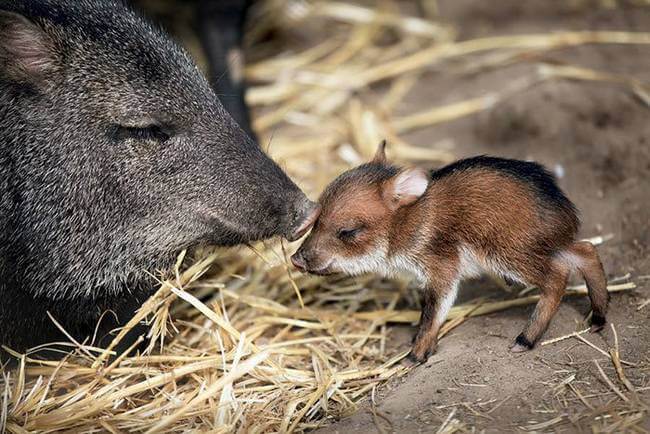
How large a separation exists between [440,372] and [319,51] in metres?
4.89

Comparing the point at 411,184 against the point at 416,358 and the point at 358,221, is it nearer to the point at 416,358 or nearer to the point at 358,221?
the point at 358,221

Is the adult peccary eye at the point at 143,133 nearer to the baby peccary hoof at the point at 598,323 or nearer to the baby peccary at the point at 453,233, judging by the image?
the baby peccary at the point at 453,233

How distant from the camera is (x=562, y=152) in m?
6.34

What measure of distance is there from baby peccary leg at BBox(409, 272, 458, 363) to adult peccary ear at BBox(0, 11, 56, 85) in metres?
2.14

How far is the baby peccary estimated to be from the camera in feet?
14.4

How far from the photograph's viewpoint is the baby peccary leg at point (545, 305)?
4402 mm

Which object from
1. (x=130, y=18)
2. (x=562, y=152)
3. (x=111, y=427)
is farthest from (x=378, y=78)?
(x=111, y=427)

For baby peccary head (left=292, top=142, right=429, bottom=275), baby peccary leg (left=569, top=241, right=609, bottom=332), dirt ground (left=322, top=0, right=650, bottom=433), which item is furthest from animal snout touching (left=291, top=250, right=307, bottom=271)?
baby peccary leg (left=569, top=241, right=609, bottom=332)

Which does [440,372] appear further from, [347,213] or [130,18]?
[130,18]

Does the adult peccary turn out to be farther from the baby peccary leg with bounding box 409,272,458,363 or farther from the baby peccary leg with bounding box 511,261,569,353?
the baby peccary leg with bounding box 511,261,569,353

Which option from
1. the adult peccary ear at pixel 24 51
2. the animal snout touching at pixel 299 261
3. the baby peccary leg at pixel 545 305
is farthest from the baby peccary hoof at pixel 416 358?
the adult peccary ear at pixel 24 51

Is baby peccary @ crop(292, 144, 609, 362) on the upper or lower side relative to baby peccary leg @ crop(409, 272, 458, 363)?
upper

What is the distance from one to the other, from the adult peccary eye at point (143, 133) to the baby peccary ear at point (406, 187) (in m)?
1.12

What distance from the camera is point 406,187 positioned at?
453cm
